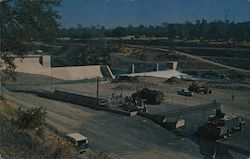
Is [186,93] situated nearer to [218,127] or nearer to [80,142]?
[218,127]

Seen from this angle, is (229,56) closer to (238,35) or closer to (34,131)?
(238,35)

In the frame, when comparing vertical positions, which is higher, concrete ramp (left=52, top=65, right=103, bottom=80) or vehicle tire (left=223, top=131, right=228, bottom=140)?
concrete ramp (left=52, top=65, right=103, bottom=80)

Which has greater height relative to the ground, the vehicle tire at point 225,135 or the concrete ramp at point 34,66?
the concrete ramp at point 34,66

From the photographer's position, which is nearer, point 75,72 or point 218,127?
point 218,127

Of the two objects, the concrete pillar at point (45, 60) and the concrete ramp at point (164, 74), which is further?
the concrete ramp at point (164, 74)

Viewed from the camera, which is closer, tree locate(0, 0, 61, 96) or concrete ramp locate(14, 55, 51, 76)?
tree locate(0, 0, 61, 96)

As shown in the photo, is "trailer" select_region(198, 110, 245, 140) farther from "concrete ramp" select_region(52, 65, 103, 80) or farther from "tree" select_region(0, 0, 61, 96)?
"concrete ramp" select_region(52, 65, 103, 80)

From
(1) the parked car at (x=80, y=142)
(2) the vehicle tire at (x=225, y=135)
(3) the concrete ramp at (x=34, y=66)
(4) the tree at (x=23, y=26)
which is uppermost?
(4) the tree at (x=23, y=26)

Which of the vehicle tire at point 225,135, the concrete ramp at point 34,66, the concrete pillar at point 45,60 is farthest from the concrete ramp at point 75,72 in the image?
the vehicle tire at point 225,135

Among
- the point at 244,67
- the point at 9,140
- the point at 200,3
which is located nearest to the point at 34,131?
the point at 9,140

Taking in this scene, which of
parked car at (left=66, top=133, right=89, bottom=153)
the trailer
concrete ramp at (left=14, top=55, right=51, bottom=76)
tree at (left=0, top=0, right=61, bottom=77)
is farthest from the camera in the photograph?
concrete ramp at (left=14, top=55, right=51, bottom=76)

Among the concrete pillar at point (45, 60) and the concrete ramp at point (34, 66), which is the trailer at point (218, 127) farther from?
the concrete pillar at point (45, 60)

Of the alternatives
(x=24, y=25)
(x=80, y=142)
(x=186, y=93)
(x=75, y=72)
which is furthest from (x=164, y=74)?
(x=24, y=25)

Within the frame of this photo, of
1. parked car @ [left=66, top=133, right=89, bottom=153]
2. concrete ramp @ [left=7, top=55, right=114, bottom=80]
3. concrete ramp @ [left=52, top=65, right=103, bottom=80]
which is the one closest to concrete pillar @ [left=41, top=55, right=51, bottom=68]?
concrete ramp @ [left=7, top=55, right=114, bottom=80]
